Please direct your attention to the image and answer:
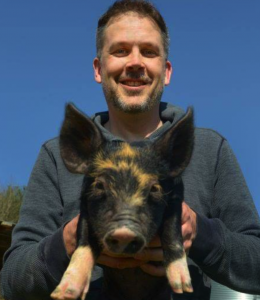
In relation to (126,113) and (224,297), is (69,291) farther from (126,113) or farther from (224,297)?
(224,297)

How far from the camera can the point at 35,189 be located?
5336 mm

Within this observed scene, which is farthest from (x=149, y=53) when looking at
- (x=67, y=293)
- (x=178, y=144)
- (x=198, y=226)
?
(x=67, y=293)

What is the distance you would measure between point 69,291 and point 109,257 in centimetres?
44

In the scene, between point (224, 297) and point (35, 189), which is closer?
point (35, 189)

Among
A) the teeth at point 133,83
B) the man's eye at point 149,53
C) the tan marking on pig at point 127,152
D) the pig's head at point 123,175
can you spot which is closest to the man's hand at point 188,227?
the pig's head at point 123,175

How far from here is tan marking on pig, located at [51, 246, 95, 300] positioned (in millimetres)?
3865

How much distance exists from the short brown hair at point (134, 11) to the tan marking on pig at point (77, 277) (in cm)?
258

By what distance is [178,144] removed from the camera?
4.61m

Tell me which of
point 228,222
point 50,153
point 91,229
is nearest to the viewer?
point 91,229

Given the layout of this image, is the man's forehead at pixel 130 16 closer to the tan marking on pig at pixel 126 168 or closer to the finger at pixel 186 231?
the tan marking on pig at pixel 126 168

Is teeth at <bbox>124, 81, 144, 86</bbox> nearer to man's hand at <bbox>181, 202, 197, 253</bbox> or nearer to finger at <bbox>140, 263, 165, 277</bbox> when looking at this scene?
man's hand at <bbox>181, 202, 197, 253</bbox>

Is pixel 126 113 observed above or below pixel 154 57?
below

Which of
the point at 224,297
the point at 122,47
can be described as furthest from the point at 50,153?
the point at 224,297

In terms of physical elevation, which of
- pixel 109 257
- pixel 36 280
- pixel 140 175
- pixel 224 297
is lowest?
pixel 224 297
